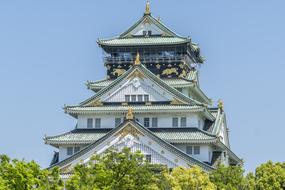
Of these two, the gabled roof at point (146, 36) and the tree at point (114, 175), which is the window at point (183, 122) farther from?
the tree at point (114, 175)

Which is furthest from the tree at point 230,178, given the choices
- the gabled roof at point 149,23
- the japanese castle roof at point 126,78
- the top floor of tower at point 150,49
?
the gabled roof at point 149,23

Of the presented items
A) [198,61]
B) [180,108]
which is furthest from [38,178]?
[198,61]

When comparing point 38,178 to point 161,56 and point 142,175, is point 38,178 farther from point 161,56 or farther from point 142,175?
point 161,56

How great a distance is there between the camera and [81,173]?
48.1 m

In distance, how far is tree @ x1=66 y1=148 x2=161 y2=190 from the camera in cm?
4717

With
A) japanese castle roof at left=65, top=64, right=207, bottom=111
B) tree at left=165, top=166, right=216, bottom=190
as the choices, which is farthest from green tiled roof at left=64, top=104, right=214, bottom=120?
tree at left=165, top=166, right=216, bottom=190

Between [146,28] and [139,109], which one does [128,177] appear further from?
[146,28]

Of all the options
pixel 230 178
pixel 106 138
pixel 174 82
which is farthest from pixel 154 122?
pixel 230 178

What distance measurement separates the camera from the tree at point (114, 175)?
1857 inches

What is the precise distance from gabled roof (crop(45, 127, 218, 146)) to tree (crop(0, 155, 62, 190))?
108ft

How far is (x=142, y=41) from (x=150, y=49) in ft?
3.84

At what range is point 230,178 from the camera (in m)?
64.1

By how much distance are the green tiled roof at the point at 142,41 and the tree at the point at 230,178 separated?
25.0 m

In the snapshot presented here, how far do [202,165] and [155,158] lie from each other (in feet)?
14.0
